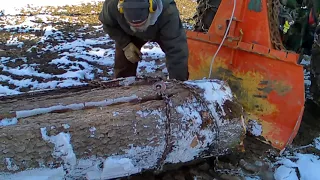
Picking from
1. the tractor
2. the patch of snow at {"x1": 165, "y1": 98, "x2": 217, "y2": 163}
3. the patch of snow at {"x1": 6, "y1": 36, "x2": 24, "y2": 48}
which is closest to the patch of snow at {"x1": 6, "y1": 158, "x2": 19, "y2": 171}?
the patch of snow at {"x1": 165, "y1": 98, "x2": 217, "y2": 163}

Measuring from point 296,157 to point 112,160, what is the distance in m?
1.51

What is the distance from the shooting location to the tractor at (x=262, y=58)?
3.18 m

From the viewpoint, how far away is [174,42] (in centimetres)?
334

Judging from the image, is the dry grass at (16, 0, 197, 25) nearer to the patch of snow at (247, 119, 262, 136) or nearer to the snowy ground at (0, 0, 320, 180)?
the snowy ground at (0, 0, 320, 180)

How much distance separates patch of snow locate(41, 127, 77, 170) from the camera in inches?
89.9

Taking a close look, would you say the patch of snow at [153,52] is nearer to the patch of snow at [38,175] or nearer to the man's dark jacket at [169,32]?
the man's dark jacket at [169,32]

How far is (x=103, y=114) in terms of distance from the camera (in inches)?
96.7

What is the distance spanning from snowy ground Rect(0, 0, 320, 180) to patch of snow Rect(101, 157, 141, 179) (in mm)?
1108

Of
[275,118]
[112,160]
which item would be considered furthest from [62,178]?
[275,118]

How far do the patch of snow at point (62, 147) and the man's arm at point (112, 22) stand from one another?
1347mm

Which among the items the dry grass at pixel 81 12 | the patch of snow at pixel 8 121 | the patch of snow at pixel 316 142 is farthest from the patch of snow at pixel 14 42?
the patch of snow at pixel 316 142

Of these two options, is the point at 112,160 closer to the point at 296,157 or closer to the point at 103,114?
the point at 103,114

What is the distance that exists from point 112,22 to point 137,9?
2.18 ft

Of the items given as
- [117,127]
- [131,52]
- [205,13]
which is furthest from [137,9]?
[205,13]
